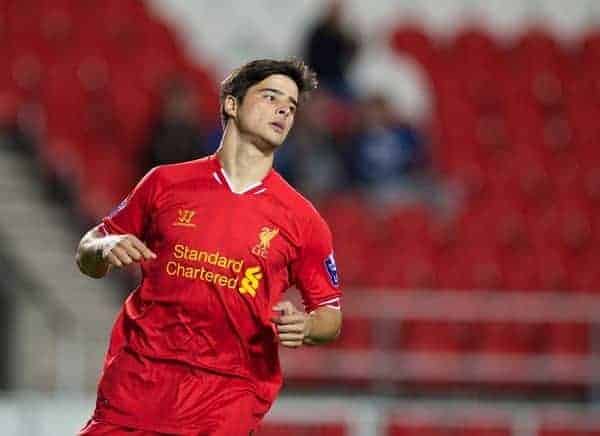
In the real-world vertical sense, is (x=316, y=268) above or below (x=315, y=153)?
below

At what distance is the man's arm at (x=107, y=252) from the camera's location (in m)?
4.32

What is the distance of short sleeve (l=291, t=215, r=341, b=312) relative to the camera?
4711 mm

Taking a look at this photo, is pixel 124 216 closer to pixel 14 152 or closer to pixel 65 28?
pixel 14 152

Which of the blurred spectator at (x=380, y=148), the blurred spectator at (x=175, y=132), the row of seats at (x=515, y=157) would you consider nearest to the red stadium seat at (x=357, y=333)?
the row of seats at (x=515, y=157)

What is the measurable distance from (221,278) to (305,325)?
0.29 metres

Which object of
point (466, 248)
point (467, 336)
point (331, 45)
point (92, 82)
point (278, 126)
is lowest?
point (467, 336)

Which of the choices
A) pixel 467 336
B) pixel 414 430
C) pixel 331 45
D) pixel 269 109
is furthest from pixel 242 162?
pixel 331 45

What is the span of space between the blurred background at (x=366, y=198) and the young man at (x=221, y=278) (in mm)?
3634

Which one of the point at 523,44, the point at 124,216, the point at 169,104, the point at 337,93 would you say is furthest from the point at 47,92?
the point at 124,216

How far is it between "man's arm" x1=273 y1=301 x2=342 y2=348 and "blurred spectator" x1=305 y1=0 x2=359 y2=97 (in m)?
7.12

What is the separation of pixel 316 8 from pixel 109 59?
271 cm

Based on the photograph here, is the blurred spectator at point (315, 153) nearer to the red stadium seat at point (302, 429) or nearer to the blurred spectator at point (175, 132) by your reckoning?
the blurred spectator at point (175, 132)

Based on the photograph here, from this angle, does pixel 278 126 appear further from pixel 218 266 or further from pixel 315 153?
pixel 315 153

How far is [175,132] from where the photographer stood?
394 inches
